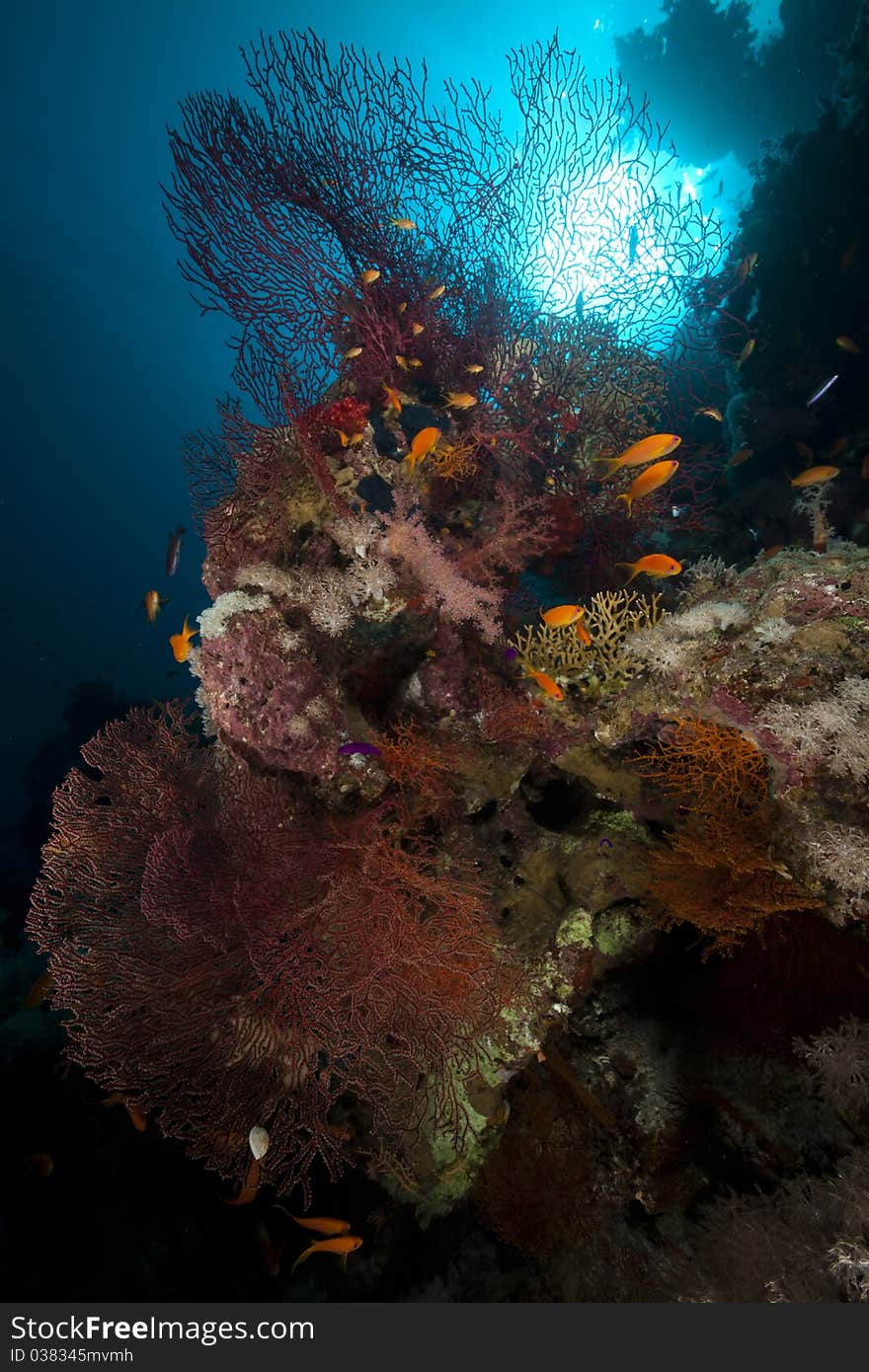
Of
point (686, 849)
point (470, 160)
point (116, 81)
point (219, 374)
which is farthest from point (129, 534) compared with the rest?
point (686, 849)

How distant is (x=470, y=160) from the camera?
649 cm

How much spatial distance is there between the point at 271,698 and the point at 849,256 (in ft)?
44.1

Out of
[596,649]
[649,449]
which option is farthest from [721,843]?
[649,449]

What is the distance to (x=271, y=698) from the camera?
13.1ft

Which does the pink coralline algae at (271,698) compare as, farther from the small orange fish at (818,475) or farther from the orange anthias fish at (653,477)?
the small orange fish at (818,475)

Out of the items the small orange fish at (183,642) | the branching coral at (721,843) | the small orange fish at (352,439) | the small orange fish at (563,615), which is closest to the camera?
the branching coral at (721,843)

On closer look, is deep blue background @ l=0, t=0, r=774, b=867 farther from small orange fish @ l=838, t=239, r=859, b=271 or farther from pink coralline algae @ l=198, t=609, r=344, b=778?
small orange fish @ l=838, t=239, r=859, b=271

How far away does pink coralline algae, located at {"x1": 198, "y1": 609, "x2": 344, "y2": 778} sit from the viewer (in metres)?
3.98

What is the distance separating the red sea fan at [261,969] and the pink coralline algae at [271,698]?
0.27m

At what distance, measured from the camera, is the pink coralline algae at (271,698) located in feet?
13.1

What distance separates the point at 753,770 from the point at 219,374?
358ft

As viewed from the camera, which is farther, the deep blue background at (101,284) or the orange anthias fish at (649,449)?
the deep blue background at (101,284)

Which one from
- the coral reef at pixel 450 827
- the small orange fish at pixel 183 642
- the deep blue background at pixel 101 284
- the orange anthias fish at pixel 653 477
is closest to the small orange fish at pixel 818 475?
the coral reef at pixel 450 827

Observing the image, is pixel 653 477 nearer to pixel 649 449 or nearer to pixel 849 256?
→ pixel 649 449
